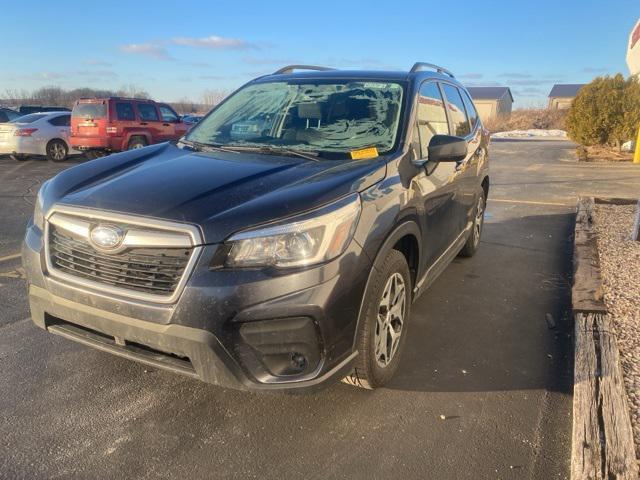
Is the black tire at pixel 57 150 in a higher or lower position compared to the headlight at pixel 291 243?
higher

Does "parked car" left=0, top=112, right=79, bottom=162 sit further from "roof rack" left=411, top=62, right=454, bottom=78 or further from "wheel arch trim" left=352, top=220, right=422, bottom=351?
"wheel arch trim" left=352, top=220, right=422, bottom=351

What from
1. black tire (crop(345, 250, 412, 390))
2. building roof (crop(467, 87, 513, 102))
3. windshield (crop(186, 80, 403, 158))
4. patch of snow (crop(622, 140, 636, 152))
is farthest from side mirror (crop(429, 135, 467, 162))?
building roof (crop(467, 87, 513, 102))

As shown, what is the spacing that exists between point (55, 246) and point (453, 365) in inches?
98.8

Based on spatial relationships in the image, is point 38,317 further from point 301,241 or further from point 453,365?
point 453,365

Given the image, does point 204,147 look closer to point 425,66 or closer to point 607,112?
point 425,66

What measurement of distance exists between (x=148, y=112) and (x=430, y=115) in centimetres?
1291

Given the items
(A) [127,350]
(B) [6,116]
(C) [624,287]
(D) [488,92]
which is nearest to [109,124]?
(B) [6,116]

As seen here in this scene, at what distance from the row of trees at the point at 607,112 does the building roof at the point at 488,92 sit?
194ft

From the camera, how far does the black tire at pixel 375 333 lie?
8.45ft

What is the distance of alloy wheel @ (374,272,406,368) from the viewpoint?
2845 millimetres

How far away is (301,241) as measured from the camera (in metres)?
2.30

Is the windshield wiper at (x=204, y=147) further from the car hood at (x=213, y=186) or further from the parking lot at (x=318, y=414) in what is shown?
the parking lot at (x=318, y=414)

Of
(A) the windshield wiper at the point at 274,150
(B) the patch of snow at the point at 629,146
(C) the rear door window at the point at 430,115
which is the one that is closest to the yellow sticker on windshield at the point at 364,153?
(A) the windshield wiper at the point at 274,150

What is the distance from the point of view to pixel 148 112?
588 inches
